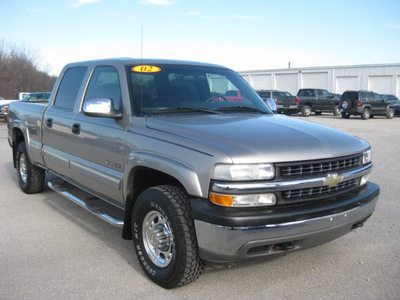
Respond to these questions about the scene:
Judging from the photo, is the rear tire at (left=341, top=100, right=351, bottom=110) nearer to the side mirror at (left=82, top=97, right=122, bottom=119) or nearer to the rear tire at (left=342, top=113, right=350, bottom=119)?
the rear tire at (left=342, top=113, right=350, bottom=119)

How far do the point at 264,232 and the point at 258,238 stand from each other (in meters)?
0.06

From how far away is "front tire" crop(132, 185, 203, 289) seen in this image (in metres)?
2.96

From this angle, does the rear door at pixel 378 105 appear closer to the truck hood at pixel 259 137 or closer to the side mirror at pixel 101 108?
the truck hood at pixel 259 137

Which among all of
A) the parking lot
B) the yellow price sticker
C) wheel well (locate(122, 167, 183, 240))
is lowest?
the parking lot

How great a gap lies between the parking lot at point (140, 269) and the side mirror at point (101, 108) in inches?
53.2

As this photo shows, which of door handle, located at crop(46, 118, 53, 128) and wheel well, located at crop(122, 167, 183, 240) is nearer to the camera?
wheel well, located at crop(122, 167, 183, 240)

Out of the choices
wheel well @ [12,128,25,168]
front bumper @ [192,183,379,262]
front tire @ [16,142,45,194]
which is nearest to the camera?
front bumper @ [192,183,379,262]

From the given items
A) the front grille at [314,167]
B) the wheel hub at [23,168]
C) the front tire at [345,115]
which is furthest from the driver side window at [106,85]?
the front tire at [345,115]

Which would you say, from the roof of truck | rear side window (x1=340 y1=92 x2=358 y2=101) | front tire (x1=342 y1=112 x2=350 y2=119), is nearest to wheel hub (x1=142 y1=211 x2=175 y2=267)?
the roof of truck

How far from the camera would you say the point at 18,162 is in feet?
21.2

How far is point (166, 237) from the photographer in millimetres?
3256

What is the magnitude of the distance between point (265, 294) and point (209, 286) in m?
0.45

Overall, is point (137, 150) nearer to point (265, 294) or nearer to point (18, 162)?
point (265, 294)

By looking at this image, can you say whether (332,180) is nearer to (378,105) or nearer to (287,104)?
(287,104)
